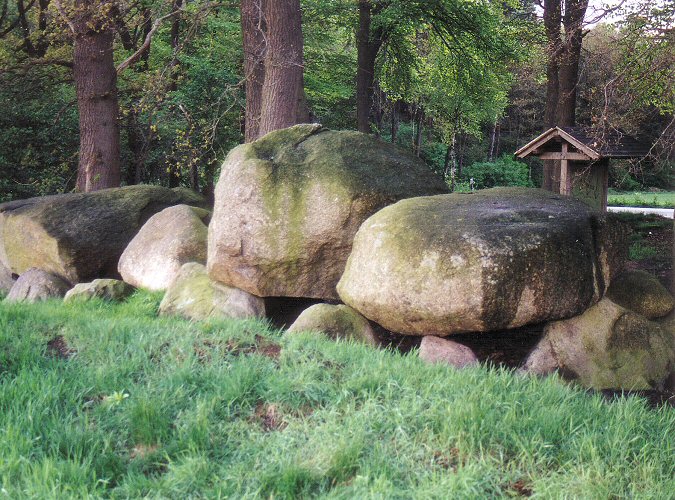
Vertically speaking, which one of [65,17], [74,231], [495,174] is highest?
[65,17]

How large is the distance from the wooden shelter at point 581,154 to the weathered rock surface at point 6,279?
984cm

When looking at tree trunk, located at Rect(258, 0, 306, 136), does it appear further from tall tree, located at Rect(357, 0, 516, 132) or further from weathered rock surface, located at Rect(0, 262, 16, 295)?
tall tree, located at Rect(357, 0, 516, 132)

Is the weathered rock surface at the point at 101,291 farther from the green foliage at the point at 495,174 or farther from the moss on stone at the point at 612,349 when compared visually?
the green foliage at the point at 495,174

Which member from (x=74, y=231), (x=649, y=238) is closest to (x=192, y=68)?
(x=74, y=231)

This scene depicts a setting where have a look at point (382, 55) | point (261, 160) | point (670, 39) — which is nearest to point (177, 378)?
point (261, 160)

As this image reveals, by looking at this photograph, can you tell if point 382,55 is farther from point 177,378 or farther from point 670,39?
point 177,378

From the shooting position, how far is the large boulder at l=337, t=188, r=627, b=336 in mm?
5969

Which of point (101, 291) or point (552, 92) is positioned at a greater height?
point (552, 92)

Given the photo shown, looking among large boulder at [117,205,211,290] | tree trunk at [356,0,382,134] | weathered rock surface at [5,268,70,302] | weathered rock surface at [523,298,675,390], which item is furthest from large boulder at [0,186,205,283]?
tree trunk at [356,0,382,134]

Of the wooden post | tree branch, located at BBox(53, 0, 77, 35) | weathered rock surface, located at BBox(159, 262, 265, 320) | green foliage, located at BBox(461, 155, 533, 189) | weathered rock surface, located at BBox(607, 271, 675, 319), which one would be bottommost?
weathered rock surface, located at BBox(159, 262, 265, 320)

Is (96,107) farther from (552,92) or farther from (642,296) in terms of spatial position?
(552,92)

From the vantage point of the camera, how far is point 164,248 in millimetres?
9258

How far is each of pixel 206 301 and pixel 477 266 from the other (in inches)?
130

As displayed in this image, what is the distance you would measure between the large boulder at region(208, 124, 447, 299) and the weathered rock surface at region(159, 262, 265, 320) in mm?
132
